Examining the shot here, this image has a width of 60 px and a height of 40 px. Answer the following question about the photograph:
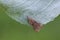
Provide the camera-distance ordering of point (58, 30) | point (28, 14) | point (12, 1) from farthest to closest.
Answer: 1. point (58, 30)
2. point (28, 14)
3. point (12, 1)

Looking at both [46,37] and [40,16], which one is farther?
[46,37]

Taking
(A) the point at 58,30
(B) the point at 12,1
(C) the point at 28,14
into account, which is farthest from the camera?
(A) the point at 58,30

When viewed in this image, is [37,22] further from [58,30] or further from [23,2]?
[58,30]

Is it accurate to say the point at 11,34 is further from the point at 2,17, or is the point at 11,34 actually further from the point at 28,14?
the point at 28,14

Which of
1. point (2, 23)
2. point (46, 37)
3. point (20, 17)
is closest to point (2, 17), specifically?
point (2, 23)

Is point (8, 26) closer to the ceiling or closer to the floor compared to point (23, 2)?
closer to the ceiling

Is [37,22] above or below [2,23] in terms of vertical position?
below

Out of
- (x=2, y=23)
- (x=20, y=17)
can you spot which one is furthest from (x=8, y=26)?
(x=20, y=17)

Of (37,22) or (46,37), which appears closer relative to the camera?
(37,22)

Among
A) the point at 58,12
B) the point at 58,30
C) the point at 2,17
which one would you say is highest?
the point at 2,17
